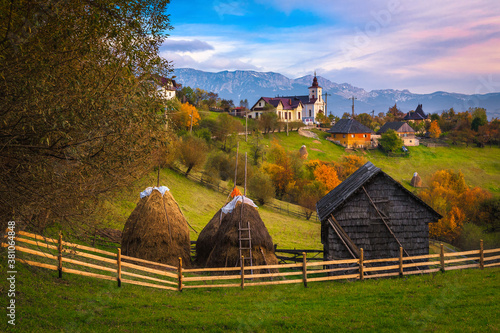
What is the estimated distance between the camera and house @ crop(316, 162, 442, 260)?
18.7 meters

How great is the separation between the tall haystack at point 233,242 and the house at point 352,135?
67.2 metres

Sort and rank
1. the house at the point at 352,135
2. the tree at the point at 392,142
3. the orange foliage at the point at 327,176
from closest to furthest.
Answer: the orange foliage at the point at 327,176 < the tree at the point at 392,142 < the house at the point at 352,135

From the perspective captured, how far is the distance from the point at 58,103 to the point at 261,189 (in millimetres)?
39546

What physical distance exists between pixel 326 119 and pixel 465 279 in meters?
99.4

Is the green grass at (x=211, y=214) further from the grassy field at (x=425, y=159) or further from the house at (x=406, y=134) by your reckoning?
the house at (x=406, y=134)

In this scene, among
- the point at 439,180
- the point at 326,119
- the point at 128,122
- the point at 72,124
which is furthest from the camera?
the point at 326,119

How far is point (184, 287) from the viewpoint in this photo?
558 inches

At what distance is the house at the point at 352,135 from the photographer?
84.5 m

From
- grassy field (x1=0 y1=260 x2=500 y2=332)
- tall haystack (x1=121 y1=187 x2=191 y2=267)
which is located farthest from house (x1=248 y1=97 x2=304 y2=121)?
grassy field (x1=0 y1=260 x2=500 y2=332)

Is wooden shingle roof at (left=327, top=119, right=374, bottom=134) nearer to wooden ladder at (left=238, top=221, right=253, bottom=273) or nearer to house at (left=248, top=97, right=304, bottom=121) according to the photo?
house at (left=248, top=97, right=304, bottom=121)

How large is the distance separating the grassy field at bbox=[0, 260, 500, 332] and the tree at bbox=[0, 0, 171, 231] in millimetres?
2370

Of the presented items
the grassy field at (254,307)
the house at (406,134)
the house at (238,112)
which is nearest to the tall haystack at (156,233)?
the grassy field at (254,307)

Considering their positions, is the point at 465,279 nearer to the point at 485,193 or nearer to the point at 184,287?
the point at 184,287

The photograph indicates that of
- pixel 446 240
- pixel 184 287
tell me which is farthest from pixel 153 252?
pixel 446 240
